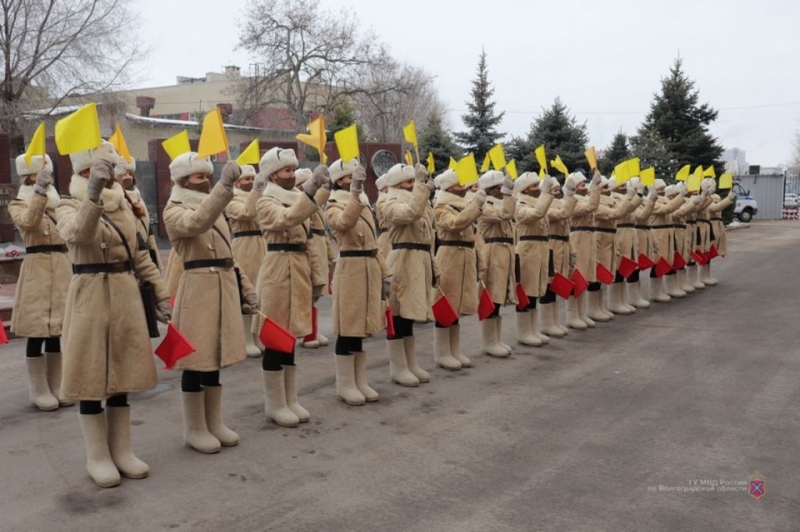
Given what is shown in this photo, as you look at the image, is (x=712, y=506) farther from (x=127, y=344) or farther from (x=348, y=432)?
(x=127, y=344)

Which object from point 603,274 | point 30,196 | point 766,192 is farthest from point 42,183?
point 766,192

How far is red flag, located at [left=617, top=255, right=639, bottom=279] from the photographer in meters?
11.2

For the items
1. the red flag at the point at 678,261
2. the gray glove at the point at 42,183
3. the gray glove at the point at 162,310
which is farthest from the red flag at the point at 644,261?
the gray glove at the point at 42,183

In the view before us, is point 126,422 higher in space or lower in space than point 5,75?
lower

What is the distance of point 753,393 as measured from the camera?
274 inches

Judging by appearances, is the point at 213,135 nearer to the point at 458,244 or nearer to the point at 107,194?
the point at 107,194

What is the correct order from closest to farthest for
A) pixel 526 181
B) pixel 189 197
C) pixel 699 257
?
pixel 189 197 → pixel 526 181 → pixel 699 257

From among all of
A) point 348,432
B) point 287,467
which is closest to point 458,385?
point 348,432

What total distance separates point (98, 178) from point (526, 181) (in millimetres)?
5846

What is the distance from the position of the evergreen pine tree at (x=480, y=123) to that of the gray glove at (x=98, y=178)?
19243mm

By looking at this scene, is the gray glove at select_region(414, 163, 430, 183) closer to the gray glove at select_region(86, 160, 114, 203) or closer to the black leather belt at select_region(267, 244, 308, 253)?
the black leather belt at select_region(267, 244, 308, 253)

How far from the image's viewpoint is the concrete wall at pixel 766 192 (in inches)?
1607

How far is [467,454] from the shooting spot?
209 inches

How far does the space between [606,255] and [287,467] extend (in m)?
6.93
